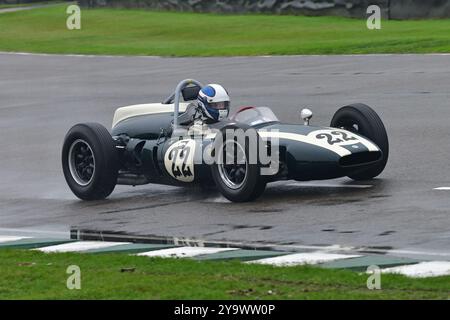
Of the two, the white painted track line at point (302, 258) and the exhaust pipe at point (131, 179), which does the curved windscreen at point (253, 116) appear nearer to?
the exhaust pipe at point (131, 179)

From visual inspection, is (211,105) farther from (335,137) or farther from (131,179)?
(335,137)

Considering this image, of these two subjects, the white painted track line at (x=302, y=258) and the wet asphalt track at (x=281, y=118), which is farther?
the wet asphalt track at (x=281, y=118)

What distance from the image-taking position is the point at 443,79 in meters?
25.9

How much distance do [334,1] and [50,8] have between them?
1868 cm

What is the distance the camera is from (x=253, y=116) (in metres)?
15.3

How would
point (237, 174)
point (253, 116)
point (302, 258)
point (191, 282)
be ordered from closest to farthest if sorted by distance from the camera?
1. point (191, 282)
2. point (302, 258)
3. point (237, 174)
4. point (253, 116)

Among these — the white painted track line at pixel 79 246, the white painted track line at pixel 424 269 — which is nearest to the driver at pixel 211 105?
the white painted track line at pixel 79 246

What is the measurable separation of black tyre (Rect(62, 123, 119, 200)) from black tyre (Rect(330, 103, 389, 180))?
266 centimetres

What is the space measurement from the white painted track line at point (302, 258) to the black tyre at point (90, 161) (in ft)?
16.0

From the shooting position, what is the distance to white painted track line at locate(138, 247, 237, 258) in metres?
11.6

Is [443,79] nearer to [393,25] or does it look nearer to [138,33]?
[393,25]

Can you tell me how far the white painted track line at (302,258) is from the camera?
1088cm

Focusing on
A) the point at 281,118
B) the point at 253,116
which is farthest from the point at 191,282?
the point at 281,118

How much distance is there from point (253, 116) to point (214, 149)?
37.0 inches
